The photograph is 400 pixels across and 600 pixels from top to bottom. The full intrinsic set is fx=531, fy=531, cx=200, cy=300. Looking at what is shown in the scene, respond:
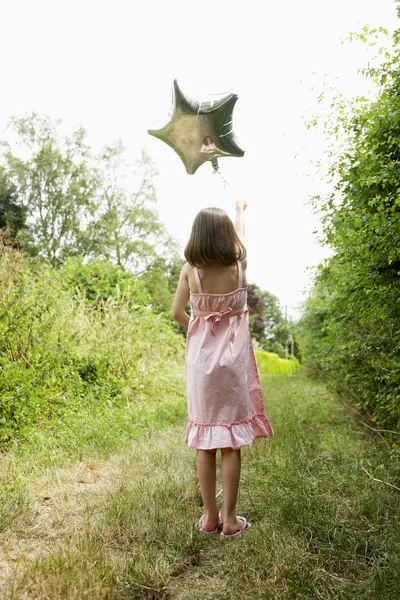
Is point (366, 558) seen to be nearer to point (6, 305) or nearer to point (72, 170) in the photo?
point (6, 305)

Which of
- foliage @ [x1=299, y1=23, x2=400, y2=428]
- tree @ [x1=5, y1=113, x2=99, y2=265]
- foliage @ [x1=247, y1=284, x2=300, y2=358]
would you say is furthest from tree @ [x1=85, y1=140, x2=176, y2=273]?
foliage @ [x1=299, y1=23, x2=400, y2=428]

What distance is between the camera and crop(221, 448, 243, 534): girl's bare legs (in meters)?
2.77

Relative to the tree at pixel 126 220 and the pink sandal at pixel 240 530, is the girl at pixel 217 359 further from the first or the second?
the tree at pixel 126 220

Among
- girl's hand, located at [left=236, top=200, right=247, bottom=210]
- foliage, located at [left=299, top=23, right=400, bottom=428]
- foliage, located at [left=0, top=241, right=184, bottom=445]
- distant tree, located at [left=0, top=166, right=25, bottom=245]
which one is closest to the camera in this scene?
foliage, located at [left=299, top=23, right=400, bottom=428]

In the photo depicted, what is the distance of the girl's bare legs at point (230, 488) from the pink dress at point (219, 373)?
0.08 metres

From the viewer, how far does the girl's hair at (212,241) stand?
289 cm

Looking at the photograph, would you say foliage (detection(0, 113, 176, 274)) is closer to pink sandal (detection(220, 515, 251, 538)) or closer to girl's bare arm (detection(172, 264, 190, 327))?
girl's bare arm (detection(172, 264, 190, 327))

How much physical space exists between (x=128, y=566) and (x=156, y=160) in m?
30.6

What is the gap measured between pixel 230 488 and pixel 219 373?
1.99 feet

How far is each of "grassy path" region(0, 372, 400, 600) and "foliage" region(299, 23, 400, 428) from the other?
31.6 inches

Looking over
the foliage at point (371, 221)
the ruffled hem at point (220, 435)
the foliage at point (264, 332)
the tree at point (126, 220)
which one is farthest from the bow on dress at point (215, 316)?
the foliage at point (264, 332)

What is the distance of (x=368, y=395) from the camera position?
444cm

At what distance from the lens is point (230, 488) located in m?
2.82

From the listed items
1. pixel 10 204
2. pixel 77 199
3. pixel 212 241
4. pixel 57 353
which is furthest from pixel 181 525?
pixel 10 204
